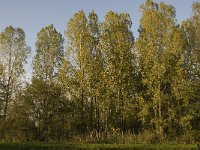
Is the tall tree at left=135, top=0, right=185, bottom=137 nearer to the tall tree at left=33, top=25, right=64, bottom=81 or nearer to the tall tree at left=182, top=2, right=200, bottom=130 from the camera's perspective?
the tall tree at left=182, top=2, right=200, bottom=130

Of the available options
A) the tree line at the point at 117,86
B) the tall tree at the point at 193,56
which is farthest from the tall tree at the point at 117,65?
the tall tree at the point at 193,56

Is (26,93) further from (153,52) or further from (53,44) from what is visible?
(53,44)

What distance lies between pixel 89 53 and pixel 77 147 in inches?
759

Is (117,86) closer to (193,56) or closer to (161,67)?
(161,67)

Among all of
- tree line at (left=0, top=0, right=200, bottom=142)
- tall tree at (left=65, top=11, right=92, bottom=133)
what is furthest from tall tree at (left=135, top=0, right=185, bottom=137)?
tall tree at (left=65, top=11, right=92, bottom=133)

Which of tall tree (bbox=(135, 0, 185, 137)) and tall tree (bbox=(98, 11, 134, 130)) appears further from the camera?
tall tree (bbox=(98, 11, 134, 130))

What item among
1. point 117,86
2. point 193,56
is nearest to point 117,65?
point 117,86

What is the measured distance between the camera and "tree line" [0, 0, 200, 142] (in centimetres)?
3531

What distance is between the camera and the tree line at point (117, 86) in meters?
35.3

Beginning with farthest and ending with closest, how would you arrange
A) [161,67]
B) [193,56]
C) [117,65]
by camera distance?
1. [193,56]
2. [117,65]
3. [161,67]

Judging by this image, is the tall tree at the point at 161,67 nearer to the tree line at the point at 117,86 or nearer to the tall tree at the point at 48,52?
the tree line at the point at 117,86

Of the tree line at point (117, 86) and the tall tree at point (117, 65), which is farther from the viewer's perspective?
the tall tree at point (117, 65)

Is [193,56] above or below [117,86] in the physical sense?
above

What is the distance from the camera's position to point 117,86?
4047 cm
